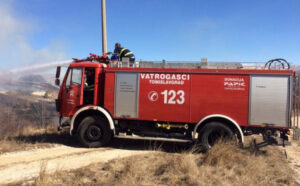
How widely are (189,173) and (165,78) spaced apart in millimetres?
3002

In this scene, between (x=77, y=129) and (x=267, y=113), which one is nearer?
(x=267, y=113)

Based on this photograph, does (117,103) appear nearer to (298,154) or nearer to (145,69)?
(145,69)

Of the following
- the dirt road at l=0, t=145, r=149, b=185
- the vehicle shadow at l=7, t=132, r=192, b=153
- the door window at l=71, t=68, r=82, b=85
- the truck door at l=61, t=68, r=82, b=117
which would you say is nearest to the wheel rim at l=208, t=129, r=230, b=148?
the vehicle shadow at l=7, t=132, r=192, b=153

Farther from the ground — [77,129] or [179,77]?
[179,77]

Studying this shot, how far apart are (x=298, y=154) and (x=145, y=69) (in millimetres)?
5519

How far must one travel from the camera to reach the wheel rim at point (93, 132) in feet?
22.8

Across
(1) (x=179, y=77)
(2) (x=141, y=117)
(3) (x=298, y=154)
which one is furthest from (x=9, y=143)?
(3) (x=298, y=154)

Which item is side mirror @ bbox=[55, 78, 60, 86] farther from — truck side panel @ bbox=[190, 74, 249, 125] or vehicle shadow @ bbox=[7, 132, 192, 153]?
truck side panel @ bbox=[190, 74, 249, 125]

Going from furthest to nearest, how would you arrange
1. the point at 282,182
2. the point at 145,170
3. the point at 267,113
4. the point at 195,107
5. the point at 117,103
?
the point at 117,103
the point at 195,107
the point at 267,113
the point at 145,170
the point at 282,182

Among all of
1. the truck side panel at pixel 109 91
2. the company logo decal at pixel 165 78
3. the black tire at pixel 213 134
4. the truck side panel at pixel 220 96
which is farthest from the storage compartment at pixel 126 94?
the black tire at pixel 213 134

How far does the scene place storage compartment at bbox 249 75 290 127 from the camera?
5.85m

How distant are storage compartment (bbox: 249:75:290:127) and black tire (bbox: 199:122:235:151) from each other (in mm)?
724

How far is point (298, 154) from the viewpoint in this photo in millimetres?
6754

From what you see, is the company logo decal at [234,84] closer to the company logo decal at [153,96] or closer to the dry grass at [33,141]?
the company logo decal at [153,96]
